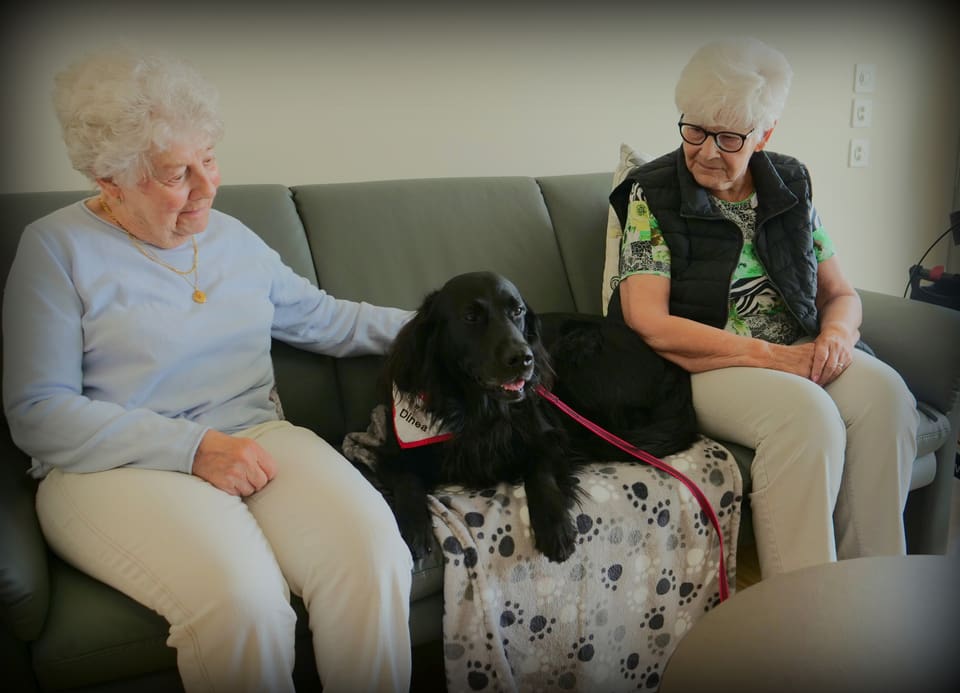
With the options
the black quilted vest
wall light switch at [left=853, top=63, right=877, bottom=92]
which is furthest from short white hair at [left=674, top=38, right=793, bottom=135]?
wall light switch at [left=853, top=63, right=877, bottom=92]

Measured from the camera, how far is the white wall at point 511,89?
31.2 inches

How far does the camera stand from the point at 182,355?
50.8 inches

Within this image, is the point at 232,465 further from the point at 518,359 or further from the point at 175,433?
the point at 518,359

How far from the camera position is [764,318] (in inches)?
69.1

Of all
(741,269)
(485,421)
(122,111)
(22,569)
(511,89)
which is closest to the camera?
(22,569)

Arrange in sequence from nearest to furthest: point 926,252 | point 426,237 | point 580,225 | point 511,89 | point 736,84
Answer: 1. point 736,84
2. point 426,237
3. point 580,225
4. point 511,89
5. point 926,252

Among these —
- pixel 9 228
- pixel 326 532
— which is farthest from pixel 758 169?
pixel 9 228

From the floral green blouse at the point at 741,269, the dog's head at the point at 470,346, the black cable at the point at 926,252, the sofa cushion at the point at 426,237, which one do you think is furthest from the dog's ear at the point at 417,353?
the black cable at the point at 926,252

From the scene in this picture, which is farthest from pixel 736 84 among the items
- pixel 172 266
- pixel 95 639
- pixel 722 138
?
pixel 95 639

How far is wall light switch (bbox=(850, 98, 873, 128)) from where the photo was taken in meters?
2.86

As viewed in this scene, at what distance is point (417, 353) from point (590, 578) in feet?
1.73

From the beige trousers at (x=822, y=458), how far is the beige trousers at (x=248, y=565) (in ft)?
2.50

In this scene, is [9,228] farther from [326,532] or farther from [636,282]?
[636,282]

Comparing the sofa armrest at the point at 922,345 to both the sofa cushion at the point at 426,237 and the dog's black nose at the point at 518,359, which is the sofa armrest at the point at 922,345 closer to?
the sofa cushion at the point at 426,237
